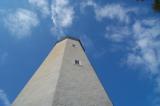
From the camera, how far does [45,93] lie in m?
22.5

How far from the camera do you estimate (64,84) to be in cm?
2292

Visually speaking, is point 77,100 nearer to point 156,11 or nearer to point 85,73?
point 85,73

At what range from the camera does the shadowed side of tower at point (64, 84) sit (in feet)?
71.2

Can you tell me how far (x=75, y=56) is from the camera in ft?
94.8

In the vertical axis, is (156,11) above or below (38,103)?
below

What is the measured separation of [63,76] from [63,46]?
293 inches

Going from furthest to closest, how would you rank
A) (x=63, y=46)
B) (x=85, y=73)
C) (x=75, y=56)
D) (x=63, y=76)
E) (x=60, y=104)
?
(x=63, y=46)
(x=75, y=56)
(x=85, y=73)
(x=63, y=76)
(x=60, y=104)

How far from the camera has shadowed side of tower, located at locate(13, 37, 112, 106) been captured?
71.2 ft

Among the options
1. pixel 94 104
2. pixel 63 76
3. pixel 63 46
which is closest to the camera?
pixel 94 104

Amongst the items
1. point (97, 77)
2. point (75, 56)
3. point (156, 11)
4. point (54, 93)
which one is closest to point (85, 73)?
point (97, 77)

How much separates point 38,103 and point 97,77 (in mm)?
6797

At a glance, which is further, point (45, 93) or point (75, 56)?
point (75, 56)

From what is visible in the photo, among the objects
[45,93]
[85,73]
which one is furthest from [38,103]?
[85,73]

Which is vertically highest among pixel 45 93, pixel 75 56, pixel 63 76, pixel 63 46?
pixel 63 46
